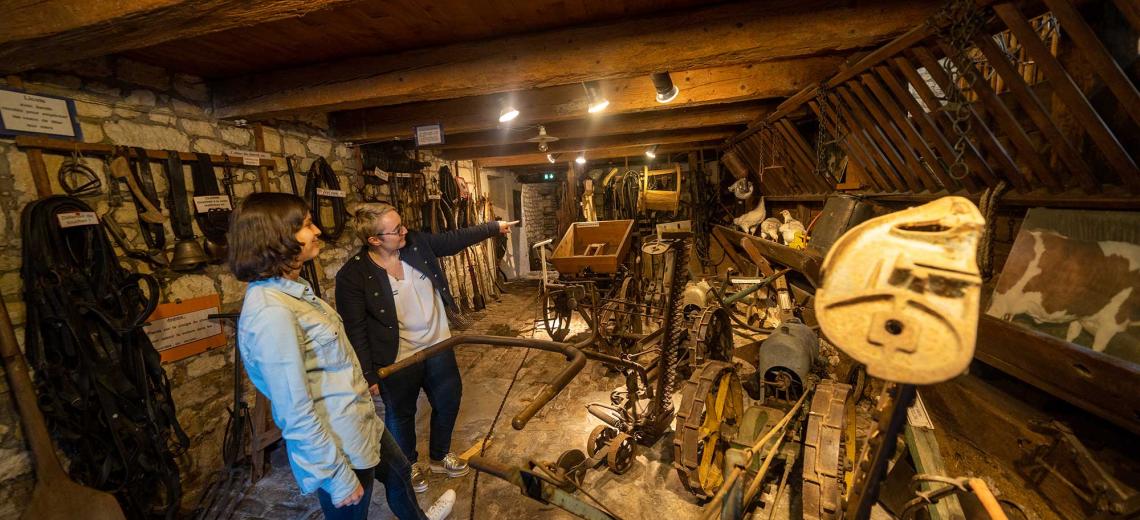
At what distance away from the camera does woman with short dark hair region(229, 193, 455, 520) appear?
53.9 inches

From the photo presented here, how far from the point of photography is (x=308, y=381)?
1446 mm

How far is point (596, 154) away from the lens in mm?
8211

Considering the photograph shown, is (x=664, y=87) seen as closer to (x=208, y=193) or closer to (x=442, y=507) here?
(x=442, y=507)

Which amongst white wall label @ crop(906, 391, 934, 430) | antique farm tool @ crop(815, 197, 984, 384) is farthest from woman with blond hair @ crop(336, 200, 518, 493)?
white wall label @ crop(906, 391, 934, 430)

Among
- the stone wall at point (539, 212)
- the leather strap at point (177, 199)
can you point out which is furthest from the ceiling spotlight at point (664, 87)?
the stone wall at point (539, 212)

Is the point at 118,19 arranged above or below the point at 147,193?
above

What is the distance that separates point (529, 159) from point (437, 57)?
517cm

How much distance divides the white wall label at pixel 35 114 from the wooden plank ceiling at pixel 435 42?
38cm

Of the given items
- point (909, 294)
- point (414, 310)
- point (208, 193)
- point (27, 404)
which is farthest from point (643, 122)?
point (27, 404)

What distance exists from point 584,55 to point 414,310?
79.3 inches

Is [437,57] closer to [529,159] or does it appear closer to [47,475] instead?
[47,475]

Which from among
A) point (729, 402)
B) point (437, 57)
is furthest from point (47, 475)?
point (729, 402)

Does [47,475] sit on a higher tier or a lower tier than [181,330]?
lower

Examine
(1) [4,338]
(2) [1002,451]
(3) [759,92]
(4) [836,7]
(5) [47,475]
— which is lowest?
(2) [1002,451]
